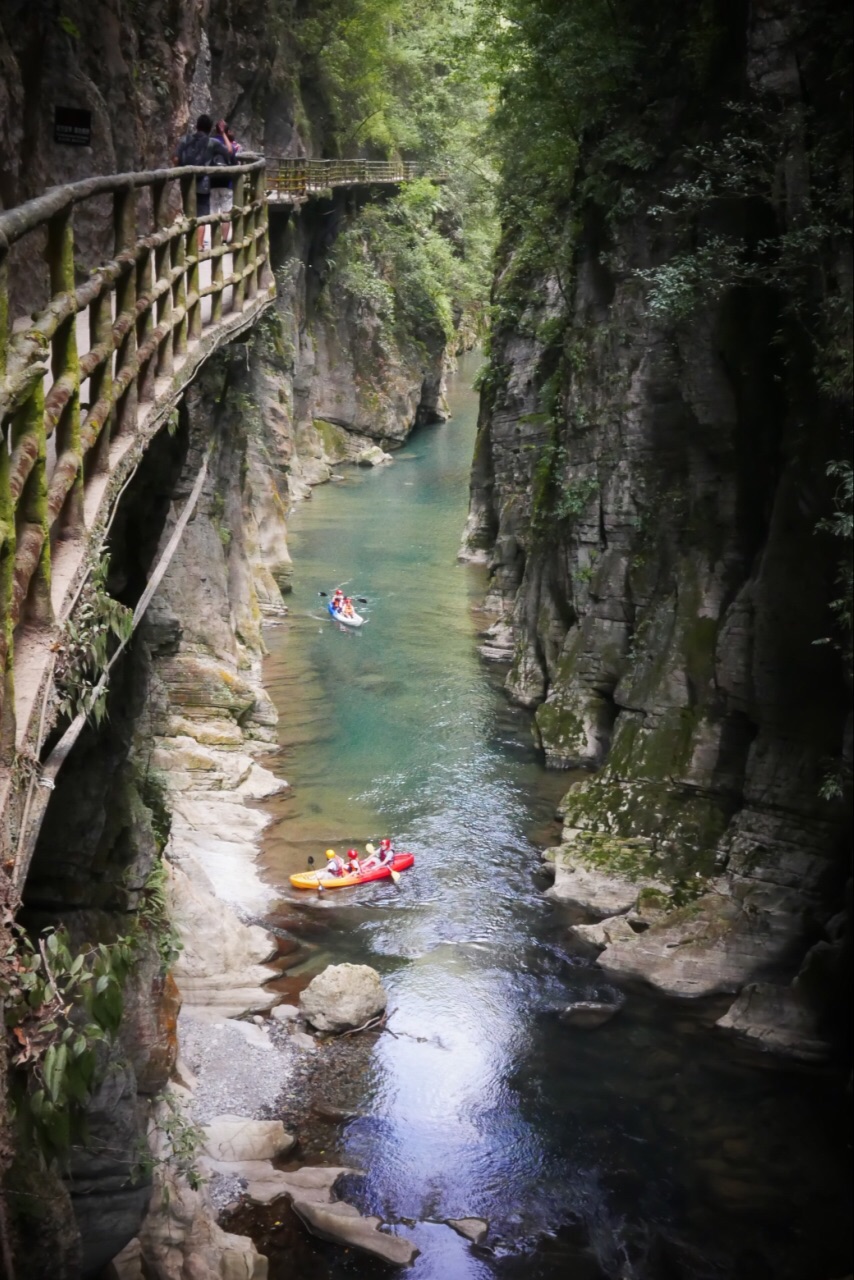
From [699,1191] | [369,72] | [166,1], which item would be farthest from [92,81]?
[369,72]

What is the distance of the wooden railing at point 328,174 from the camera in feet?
105

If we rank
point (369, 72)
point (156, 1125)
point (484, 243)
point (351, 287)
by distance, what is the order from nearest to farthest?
point (156, 1125), point (369, 72), point (351, 287), point (484, 243)

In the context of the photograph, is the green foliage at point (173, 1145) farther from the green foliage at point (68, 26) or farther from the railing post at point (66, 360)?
the green foliage at point (68, 26)

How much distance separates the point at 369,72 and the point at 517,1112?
121 feet

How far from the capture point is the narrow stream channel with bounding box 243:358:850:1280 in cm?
1141

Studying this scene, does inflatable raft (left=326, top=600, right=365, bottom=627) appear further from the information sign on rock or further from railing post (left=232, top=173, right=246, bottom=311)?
the information sign on rock

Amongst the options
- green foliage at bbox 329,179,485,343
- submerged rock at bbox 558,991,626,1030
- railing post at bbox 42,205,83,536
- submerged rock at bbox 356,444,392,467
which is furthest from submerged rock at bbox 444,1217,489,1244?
submerged rock at bbox 356,444,392,467

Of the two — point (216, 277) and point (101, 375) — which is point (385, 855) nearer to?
point (216, 277)

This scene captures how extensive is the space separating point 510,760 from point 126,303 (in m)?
16.2

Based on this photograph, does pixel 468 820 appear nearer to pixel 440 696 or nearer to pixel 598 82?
pixel 440 696

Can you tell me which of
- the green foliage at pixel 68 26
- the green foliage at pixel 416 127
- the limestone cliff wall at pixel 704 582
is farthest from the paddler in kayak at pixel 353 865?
the green foliage at pixel 416 127

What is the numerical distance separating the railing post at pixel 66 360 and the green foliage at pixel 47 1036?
2.17 meters

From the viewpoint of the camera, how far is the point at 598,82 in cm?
1919

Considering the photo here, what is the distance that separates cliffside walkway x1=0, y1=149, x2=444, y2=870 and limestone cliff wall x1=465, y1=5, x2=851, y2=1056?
770 centimetres
